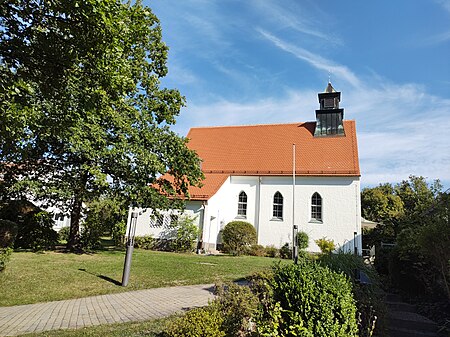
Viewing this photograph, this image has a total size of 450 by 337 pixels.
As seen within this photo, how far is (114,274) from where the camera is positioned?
35.7 ft

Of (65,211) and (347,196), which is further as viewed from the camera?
(347,196)

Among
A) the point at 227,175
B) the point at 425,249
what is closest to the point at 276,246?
the point at 227,175

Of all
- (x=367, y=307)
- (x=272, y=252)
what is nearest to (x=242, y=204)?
(x=272, y=252)

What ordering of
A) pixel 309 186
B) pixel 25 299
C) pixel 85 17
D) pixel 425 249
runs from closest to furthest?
pixel 85 17 → pixel 425 249 → pixel 25 299 → pixel 309 186

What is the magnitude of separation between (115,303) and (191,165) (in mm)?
10657

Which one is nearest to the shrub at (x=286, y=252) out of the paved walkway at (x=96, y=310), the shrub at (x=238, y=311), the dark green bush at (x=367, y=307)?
the paved walkway at (x=96, y=310)

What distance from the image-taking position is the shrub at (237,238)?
2188 cm

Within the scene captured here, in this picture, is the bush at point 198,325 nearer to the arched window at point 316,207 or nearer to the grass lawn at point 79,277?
the grass lawn at point 79,277

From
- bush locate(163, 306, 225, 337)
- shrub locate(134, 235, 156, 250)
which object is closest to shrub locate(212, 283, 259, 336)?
bush locate(163, 306, 225, 337)

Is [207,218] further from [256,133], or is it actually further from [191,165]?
[256,133]

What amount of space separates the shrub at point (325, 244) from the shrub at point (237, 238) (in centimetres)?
500

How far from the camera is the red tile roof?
959 inches

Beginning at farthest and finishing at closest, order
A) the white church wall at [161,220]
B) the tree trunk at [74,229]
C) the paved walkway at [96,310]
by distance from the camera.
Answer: the white church wall at [161,220], the tree trunk at [74,229], the paved walkway at [96,310]

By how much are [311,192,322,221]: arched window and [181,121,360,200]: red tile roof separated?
189cm
